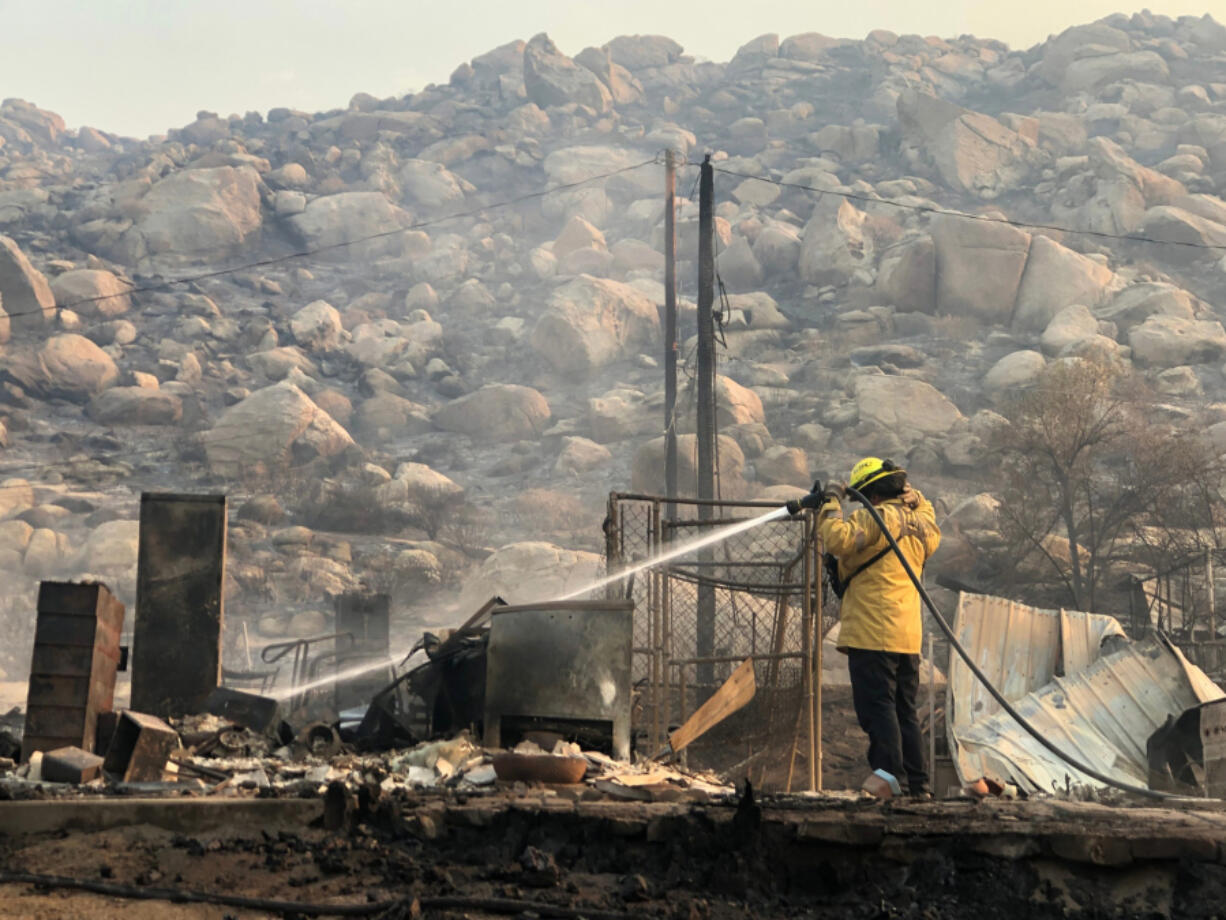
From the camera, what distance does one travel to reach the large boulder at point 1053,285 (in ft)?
120

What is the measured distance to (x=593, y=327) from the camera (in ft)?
125

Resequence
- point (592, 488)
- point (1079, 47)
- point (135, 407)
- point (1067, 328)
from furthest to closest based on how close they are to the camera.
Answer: point (1079, 47)
point (1067, 328)
point (135, 407)
point (592, 488)

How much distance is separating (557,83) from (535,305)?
26.0 m

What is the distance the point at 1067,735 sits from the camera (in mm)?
9117

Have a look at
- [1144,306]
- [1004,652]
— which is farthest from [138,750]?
[1144,306]

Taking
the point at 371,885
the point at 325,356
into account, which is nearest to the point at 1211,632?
the point at 371,885

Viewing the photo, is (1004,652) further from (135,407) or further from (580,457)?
(135,407)

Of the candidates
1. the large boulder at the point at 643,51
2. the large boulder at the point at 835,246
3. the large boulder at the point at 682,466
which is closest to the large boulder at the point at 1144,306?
the large boulder at the point at 835,246

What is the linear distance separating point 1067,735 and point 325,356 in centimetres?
3408

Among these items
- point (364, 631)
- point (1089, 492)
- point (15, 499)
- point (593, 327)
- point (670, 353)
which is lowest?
point (364, 631)

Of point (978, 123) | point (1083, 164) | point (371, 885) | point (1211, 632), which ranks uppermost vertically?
point (978, 123)

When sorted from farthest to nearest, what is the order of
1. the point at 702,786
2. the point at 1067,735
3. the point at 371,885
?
1. the point at 1067,735
2. the point at 702,786
3. the point at 371,885

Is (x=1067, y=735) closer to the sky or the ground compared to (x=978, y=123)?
closer to the ground

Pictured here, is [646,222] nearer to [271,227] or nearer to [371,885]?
[271,227]
